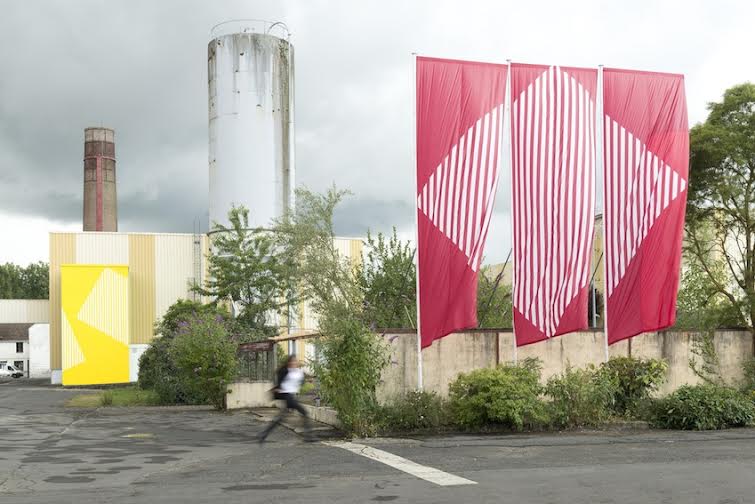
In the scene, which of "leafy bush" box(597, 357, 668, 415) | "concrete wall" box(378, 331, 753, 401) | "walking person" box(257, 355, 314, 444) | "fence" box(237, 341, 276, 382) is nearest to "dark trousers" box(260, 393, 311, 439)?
"walking person" box(257, 355, 314, 444)

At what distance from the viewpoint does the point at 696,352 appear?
21984 millimetres

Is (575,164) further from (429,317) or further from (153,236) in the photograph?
(153,236)

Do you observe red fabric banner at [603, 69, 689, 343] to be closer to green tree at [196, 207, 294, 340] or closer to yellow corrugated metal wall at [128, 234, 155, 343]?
green tree at [196, 207, 294, 340]

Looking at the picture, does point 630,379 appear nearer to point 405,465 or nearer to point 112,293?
point 405,465

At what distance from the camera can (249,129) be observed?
52.5 meters

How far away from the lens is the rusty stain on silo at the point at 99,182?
2594 inches

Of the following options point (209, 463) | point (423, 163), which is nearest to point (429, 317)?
point (423, 163)

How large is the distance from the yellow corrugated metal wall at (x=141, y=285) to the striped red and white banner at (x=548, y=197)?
1728 inches

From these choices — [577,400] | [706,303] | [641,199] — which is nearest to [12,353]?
[706,303]

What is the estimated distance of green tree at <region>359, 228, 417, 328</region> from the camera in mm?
26375

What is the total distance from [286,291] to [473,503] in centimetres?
3556

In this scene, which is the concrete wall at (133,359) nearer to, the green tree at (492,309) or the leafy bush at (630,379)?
the green tree at (492,309)

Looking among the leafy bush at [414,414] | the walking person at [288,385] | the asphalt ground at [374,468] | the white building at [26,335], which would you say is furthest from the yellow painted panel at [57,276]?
the leafy bush at [414,414]

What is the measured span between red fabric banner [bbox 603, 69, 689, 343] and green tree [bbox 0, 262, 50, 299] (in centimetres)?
11013
